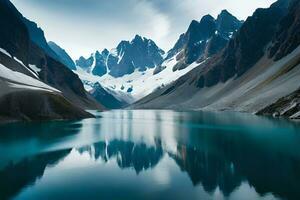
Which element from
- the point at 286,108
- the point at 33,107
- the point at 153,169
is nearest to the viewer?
the point at 153,169

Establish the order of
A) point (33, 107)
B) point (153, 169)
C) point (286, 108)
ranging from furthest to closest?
point (286, 108)
point (33, 107)
point (153, 169)

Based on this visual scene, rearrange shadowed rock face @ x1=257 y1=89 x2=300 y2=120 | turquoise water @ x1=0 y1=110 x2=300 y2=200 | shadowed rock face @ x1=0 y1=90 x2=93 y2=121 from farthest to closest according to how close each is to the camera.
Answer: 1. shadowed rock face @ x1=257 y1=89 x2=300 y2=120
2. shadowed rock face @ x1=0 y1=90 x2=93 y2=121
3. turquoise water @ x1=0 y1=110 x2=300 y2=200

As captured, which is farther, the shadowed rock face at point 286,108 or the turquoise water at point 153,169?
the shadowed rock face at point 286,108

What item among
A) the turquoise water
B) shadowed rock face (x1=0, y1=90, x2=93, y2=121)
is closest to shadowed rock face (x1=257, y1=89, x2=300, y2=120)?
the turquoise water

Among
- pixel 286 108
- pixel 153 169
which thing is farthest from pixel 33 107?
pixel 286 108

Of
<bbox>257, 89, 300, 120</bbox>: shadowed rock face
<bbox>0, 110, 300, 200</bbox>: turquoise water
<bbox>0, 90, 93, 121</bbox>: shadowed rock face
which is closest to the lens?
<bbox>0, 110, 300, 200</bbox>: turquoise water

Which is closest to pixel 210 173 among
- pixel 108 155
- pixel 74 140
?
pixel 108 155

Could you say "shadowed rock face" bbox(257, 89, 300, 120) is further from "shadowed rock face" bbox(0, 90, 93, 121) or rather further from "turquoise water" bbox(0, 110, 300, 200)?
"shadowed rock face" bbox(0, 90, 93, 121)

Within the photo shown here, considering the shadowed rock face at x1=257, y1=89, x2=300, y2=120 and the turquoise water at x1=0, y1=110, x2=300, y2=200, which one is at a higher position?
the shadowed rock face at x1=257, y1=89, x2=300, y2=120

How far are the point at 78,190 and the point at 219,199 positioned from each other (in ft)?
41.1

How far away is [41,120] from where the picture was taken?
367 feet

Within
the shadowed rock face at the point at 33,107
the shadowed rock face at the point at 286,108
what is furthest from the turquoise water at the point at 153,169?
the shadowed rock face at the point at 286,108

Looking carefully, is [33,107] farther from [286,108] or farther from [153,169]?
[286,108]

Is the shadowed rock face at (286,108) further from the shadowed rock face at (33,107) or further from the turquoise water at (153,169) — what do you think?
the shadowed rock face at (33,107)
